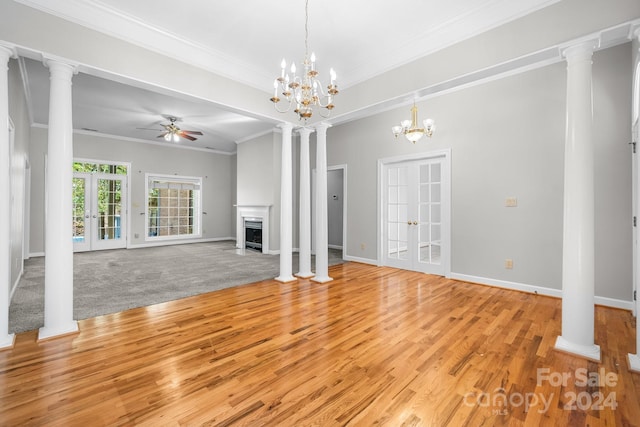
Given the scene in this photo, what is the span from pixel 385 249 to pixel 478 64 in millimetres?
3676

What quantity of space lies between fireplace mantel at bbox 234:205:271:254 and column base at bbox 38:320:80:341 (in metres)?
4.70

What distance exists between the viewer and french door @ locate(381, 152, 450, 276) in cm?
489

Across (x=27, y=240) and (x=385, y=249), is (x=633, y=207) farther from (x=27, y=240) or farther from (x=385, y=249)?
(x=27, y=240)

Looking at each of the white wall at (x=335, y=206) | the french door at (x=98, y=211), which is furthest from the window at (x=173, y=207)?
the white wall at (x=335, y=206)

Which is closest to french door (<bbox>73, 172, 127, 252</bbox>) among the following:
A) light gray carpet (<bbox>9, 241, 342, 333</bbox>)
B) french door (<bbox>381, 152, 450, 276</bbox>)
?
light gray carpet (<bbox>9, 241, 342, 333</bbox>)

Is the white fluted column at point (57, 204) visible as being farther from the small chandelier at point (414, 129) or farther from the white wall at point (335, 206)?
the white wall at point (335, 206)

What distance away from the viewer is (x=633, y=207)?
320cm

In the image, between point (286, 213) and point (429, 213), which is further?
point (429, 213)

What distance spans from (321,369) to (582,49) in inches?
132

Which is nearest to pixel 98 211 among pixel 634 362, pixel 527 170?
pixel 527 170

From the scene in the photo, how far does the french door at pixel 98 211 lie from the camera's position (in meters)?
7.35

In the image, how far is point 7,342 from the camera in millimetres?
2402

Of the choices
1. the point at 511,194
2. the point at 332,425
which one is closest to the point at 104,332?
the point at 332,425

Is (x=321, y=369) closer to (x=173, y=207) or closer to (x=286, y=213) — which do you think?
(x=286, y=213)
